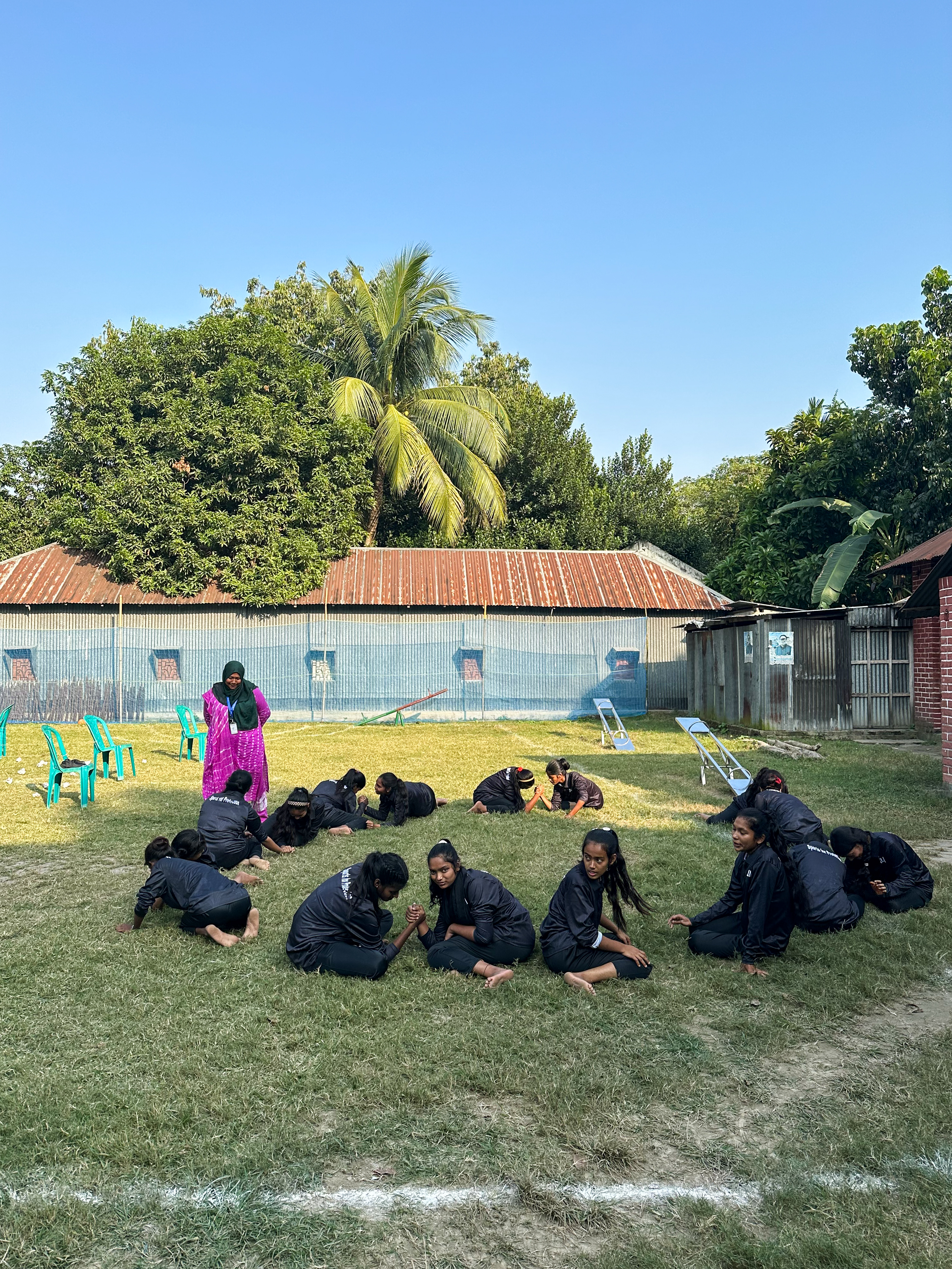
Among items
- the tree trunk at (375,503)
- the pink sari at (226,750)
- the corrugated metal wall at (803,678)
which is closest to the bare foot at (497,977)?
the pink sari at (226,750)

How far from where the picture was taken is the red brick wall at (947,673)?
35.0 ft

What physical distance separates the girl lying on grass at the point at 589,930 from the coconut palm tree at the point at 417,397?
21.4 metres

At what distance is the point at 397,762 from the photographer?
1401cm

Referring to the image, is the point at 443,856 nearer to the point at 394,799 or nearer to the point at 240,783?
the point at 240,783

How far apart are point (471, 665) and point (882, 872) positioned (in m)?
16.2

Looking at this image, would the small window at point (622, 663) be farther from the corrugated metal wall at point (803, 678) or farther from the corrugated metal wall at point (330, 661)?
the corrugated metal wall at point (803, 678)

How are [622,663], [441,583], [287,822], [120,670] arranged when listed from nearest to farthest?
[287,822] → [120,670] → [622,663] → [441,583]

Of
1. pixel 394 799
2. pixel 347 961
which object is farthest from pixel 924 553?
pixel 347 961

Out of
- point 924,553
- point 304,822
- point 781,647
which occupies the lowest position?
point 304,822

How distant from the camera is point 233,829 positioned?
24.8 feet

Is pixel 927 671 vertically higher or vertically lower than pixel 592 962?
higher

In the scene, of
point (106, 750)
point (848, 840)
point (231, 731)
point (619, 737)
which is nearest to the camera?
point (848, 840)

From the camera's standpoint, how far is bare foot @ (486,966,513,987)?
499 centimetres

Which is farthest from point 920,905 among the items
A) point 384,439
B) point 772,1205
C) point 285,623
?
point 384,439
